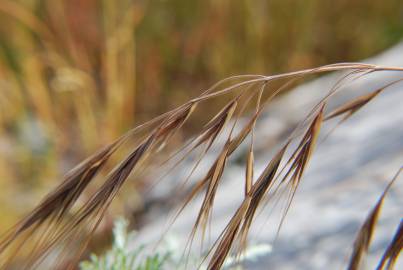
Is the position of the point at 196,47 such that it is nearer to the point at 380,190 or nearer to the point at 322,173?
the point at 322,173

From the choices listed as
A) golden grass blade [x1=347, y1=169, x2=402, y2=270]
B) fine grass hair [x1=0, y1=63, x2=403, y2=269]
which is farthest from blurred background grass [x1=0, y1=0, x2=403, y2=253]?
golden grass blade [x1=347, y1=169, x2=402, y2=270]

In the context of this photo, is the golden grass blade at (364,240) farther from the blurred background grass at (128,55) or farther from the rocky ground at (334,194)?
the blurred background grass at (128,55)

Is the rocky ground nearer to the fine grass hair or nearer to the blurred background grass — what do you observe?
the fine grass hair

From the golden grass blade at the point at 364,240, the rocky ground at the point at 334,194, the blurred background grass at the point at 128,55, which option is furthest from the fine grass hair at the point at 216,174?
the blurred background grass at the point at 128,55

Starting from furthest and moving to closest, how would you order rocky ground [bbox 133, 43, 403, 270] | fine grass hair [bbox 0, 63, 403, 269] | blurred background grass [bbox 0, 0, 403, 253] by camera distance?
1. blurred background grass [bbox 0, 0, 403, 253]
2. rocky ground [bbox 133, 43, 403, 270]
3. fine grass hair [bbox 0, 63, 403, 269]

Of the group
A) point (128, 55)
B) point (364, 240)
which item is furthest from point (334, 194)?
point (128, 55)

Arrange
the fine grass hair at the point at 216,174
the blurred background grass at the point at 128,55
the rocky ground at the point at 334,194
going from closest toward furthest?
the fine grass hair at the point at 216,174 → the rocky ground at the point at 334,194 → the blurred background grass at the point at 128,55
